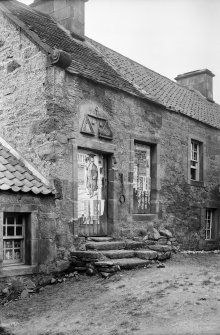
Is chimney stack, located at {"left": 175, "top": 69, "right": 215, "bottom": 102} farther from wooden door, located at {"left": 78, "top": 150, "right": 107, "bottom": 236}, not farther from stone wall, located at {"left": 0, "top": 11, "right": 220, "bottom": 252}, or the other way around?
Answer: wooden door, located at {"left": 78, "top": 150, "right": 107, "bottom": 236}

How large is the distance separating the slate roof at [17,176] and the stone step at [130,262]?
2.05 meters

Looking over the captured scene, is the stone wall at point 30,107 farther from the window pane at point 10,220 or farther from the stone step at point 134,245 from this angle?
the stone step at point 134,245

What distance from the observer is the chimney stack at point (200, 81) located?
2094 cm

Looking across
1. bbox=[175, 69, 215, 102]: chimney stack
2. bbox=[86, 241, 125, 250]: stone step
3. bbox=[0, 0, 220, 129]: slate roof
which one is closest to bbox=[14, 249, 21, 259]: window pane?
bbox=[86, 241, 125, 250]: stone step

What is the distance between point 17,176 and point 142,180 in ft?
13.7

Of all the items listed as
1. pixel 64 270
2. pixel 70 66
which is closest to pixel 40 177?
pixel 64 270

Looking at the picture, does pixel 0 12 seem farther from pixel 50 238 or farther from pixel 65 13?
pixel 50 238

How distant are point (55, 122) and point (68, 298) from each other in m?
3.76

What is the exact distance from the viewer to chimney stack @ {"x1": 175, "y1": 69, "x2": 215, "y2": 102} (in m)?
20.9

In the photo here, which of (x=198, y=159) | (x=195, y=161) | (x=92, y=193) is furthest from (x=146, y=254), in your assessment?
(x=198, y=159)

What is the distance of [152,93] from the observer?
13617mm

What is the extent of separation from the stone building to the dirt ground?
131 centimetres

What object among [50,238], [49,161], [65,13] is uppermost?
[65,13]

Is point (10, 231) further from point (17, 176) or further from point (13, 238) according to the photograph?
point (17, 176)
